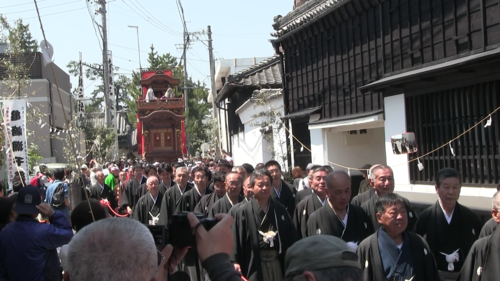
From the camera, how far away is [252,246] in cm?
653

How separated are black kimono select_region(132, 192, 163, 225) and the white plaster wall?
783 cm

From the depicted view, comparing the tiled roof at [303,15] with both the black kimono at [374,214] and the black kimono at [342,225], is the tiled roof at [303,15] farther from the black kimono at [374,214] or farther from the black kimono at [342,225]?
the black kimono at [342,225]

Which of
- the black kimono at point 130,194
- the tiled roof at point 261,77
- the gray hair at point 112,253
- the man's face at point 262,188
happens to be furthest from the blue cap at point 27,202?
the tiled roof at point 261,77

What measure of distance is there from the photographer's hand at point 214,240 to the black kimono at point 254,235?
4.17m

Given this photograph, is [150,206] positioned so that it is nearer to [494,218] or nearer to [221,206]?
[221,206]

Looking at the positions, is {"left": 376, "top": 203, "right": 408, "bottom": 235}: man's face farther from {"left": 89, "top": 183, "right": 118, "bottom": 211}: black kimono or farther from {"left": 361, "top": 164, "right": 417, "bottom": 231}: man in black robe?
{"left": 89, "top": 183, "right": 118, "bottom": 211}: black kimono

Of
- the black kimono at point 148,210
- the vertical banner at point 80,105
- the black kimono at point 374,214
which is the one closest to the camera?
the black kimono at point 374,214

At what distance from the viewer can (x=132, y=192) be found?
13.4m

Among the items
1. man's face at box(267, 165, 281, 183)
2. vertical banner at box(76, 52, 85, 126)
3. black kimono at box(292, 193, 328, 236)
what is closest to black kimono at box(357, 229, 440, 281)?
black kimono at box(292, 193, 328, 236)

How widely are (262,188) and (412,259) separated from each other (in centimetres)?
246

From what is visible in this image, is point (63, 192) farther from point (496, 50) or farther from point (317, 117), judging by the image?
point (317, 117)

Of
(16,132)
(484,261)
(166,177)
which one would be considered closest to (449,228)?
(484,261)

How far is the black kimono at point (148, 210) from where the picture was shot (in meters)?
10.5

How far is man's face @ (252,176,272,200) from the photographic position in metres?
6.77
